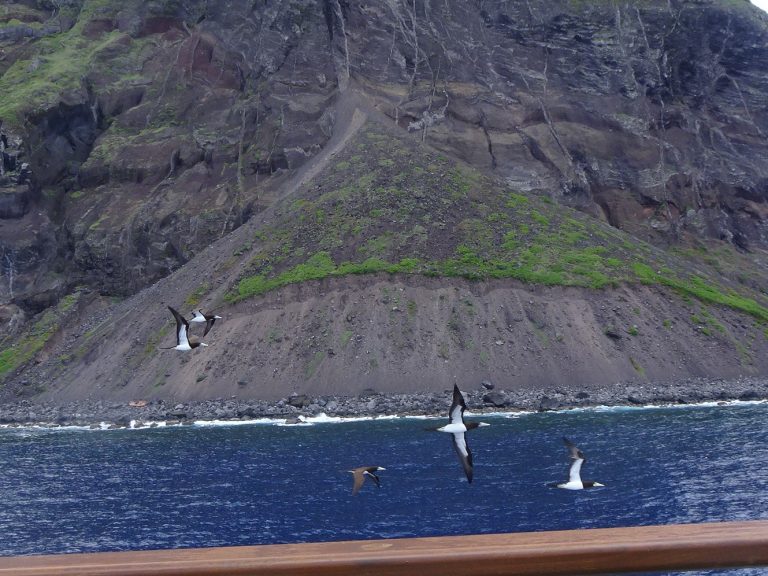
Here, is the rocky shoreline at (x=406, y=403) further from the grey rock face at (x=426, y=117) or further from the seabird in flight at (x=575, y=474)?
the seabird in flight at (x=575, y=474)

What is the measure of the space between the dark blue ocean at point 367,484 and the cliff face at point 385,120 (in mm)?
70137

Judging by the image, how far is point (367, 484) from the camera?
54031 millimetres

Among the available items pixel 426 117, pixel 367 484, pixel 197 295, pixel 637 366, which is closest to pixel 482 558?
pixel 367 484

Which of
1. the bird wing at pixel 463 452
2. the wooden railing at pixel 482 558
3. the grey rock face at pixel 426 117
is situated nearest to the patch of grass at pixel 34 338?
the grey rock face at pixel 426 117

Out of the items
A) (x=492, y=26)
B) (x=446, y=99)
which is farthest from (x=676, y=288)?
(x=492, y=26)

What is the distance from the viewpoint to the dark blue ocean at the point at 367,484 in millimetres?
42281

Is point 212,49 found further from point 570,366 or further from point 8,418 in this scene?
point 570,366

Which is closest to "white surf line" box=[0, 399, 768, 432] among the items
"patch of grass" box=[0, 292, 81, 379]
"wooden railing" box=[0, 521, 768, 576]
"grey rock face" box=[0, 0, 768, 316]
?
"patch of grass" box=[0, 292, 81, 379]

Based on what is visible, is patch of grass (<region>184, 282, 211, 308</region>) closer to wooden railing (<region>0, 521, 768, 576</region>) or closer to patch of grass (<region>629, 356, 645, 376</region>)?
patch of grass (<region>629, 356, 645, 376</region>)

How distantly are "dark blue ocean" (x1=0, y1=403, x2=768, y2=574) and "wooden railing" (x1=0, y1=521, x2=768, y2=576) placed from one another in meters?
32.3

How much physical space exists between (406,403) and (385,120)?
66558 millimetres

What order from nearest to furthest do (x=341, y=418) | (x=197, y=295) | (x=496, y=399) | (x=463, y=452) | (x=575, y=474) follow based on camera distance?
(x=463, y=452) < (x=575, y=474) < (x=341, y=418) < (x=496, y=399) < (x=197, y=295)

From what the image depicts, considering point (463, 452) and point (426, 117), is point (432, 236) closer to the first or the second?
point (426, 117)

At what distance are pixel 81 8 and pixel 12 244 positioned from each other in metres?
66.1
